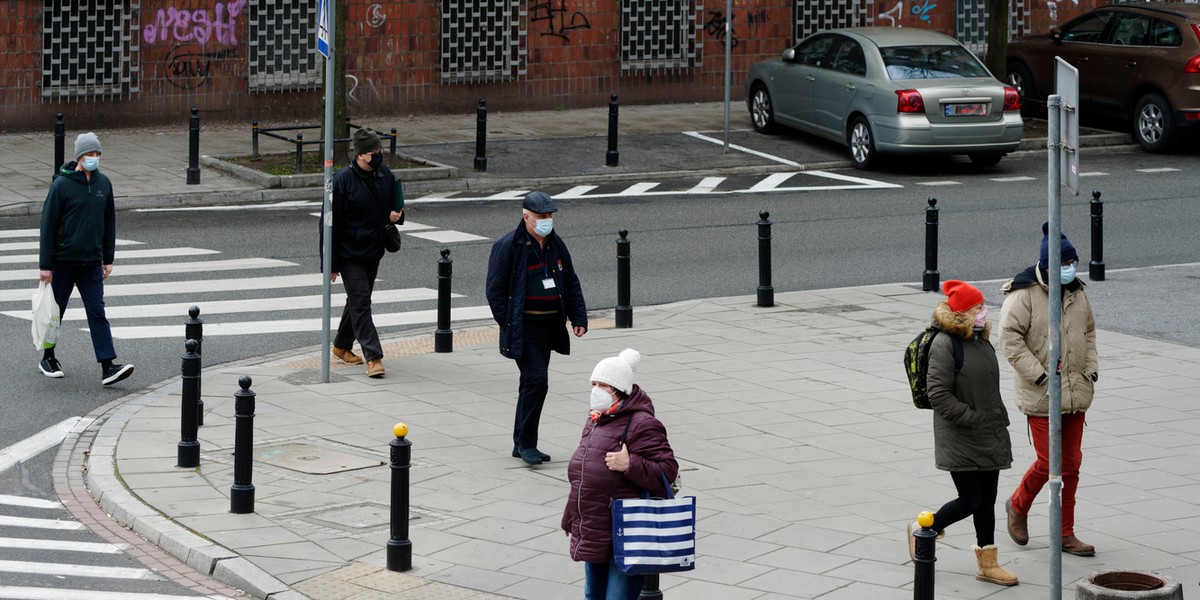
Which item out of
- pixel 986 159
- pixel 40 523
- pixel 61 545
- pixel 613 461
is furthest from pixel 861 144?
pixel 613 461

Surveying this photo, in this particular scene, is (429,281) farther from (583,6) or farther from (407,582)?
(583,6)

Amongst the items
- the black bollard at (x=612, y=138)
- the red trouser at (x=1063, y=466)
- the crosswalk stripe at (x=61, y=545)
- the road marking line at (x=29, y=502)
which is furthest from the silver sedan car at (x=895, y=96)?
the crosswalk stripe at (x=61, y=545)

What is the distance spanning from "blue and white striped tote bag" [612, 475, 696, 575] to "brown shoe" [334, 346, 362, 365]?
270 inches

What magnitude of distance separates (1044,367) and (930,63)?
16.0m

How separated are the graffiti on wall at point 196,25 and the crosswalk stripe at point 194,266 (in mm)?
9973

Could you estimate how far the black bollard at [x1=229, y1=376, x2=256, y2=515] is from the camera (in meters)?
9.85

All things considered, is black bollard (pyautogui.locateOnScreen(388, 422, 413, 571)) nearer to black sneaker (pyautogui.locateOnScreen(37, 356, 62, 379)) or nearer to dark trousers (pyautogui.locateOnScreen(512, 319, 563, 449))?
dark trousers (pyautogui.locateOnScreen(512, 319, 563, 449))

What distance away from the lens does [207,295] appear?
53.4 feet

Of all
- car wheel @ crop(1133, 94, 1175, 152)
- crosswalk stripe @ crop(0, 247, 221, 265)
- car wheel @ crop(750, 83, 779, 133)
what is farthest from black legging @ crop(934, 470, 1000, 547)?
car wheel @ crop(750, 83, 779, 133)

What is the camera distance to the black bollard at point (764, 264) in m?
16.0

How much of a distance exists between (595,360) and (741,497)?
3.94 meters

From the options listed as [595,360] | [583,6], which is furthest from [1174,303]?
[583,6]

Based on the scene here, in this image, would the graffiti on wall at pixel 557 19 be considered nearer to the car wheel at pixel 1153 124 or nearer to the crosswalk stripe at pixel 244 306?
the car wheel at pixel 1153 124

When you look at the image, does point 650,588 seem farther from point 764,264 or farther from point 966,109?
point 966,109
